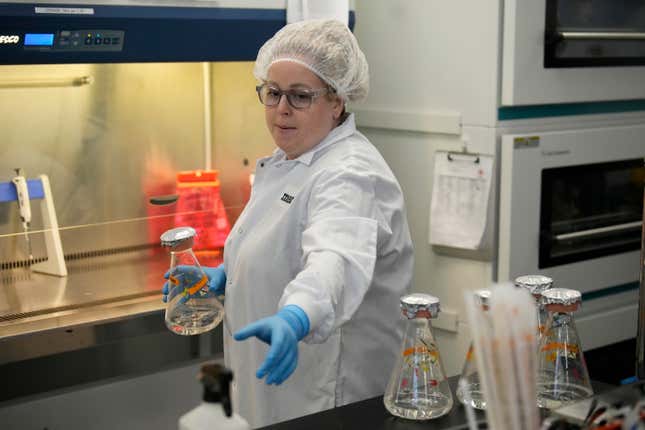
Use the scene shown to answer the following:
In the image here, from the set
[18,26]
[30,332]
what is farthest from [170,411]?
[18,26]

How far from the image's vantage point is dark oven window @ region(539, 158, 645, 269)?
8.04ft

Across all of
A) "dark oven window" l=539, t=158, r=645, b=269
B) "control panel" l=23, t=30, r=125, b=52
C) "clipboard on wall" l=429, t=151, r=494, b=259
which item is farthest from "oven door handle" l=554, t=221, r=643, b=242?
"control panel" l=23, t=30, r=125, b=52

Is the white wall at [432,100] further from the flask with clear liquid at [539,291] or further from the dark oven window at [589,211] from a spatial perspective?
the flask with clear liquid at [539,291]

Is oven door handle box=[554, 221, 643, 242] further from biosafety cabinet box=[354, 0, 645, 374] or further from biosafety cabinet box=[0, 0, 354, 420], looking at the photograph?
biosafety cabinet box=[0, 0, 354, 420]

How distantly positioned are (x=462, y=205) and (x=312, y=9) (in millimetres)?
656

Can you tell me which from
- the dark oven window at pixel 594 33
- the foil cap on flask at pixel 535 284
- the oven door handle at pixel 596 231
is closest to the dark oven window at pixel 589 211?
the oven door handle at pixel 596 231

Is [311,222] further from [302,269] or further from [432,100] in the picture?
[432,100]

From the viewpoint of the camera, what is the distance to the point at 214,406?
1.06m

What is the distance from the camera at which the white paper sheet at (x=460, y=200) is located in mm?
2377

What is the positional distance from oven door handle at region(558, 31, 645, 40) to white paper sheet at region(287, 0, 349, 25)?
59cm

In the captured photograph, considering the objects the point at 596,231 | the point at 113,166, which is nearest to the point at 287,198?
the point at 113,166

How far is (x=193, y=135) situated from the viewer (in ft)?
9.22

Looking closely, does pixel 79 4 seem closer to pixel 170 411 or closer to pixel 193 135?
pixel 193 135

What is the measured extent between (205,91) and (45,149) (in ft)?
1.76
